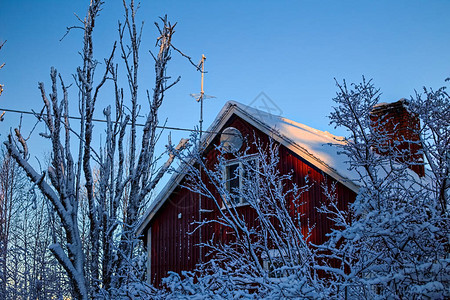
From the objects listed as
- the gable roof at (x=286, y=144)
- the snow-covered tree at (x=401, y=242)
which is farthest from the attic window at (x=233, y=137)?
the snow-covered tree at (x=401, y=242)

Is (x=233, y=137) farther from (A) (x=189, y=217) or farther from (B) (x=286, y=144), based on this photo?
(A) (x=189, y=217)

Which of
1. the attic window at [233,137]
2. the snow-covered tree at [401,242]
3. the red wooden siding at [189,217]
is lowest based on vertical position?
the snow-covered tree at [401,242]

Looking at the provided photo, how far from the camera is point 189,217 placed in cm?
1351

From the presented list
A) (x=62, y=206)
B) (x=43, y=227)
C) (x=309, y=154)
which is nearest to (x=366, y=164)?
(x=62, y=206)

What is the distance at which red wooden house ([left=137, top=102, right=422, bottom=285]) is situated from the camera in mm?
10773

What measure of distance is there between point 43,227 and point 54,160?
20.0 metres

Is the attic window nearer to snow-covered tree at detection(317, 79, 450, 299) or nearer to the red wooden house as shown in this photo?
the red wooden house

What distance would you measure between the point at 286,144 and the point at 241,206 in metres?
2.00

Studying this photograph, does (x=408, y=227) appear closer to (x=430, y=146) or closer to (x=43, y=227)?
(x=430, y=146)

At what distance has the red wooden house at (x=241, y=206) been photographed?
10773mm

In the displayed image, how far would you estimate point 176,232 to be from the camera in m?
13.8

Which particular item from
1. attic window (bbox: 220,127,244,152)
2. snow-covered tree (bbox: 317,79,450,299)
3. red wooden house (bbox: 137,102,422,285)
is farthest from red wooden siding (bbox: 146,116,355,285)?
snow-covered tree (bbox: 317,79,450,299)

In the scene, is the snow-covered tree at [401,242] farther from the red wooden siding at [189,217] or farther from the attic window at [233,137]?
the attic window at [233,137]

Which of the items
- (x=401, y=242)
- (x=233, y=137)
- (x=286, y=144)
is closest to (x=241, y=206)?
(x=233, y=137)
